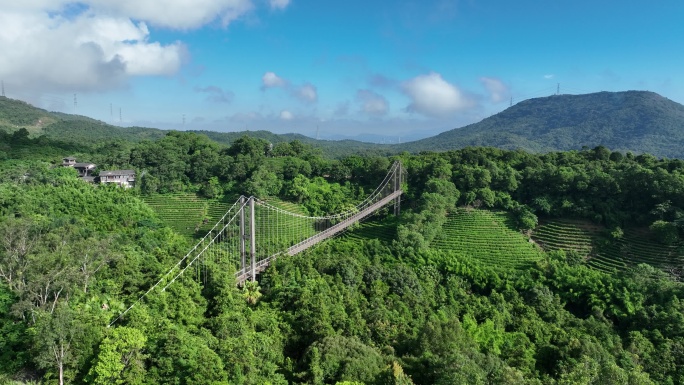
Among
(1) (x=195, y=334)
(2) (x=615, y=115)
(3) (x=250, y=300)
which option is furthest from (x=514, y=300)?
(2) (x=615, y=115)

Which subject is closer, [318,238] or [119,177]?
[318,238]

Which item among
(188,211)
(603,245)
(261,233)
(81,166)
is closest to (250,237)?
(261,233)

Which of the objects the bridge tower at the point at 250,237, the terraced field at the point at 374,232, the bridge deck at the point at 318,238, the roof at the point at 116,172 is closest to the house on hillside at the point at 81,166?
the roof at the point at 116,172

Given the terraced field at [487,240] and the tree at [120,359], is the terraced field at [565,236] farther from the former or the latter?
the tree at [120,359]

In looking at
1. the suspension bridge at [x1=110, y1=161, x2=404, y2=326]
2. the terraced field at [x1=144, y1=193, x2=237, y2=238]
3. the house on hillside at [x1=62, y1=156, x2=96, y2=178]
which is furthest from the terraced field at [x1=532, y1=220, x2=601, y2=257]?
the house on hillside at [x1=62, y1=156, x2=96, y2=178]

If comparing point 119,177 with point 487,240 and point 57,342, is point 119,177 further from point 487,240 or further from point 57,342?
point 487,240

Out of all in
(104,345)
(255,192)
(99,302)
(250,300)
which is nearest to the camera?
(104,345)

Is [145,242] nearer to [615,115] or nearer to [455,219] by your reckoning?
[455,219]

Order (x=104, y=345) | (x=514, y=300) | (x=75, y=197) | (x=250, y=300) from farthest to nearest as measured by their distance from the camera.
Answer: (x=75, y=197) < (x=514, y=300) < (x=250, y=300) < (x=104, y=345)
